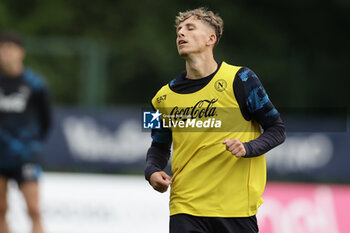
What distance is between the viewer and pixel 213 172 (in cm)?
500

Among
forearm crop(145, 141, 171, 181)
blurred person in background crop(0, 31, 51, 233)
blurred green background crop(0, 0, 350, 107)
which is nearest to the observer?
forearm crop(145, 141, 171, 181)

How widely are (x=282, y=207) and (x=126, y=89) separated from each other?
25.6 ft

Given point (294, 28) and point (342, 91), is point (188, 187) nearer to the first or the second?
point (342, 91)

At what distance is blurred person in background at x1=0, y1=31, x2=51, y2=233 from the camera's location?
30.3ft

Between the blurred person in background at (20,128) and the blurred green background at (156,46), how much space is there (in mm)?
5677

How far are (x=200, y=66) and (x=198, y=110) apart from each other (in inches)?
11.1

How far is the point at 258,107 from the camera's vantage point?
4.91 metres

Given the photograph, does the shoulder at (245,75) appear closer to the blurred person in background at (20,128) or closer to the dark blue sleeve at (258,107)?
the dark blue sleeve at (258,107)

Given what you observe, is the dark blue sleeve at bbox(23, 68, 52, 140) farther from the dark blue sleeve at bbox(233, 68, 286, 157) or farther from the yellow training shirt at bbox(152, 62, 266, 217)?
the dark blue sleeve at bbox(233, 68, 286, 157)

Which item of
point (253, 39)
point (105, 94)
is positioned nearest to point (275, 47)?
point (253, 39)

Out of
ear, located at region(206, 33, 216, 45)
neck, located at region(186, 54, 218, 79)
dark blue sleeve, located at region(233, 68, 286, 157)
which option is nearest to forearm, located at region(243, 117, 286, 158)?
dark blue sleeve, located at region(233, 68, 286, 157)

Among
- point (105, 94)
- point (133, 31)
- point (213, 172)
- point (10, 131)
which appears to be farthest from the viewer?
point (133, 31)

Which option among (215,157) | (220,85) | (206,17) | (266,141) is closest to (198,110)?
(220,85)

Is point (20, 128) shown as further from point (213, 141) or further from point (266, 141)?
point (266, 141)
